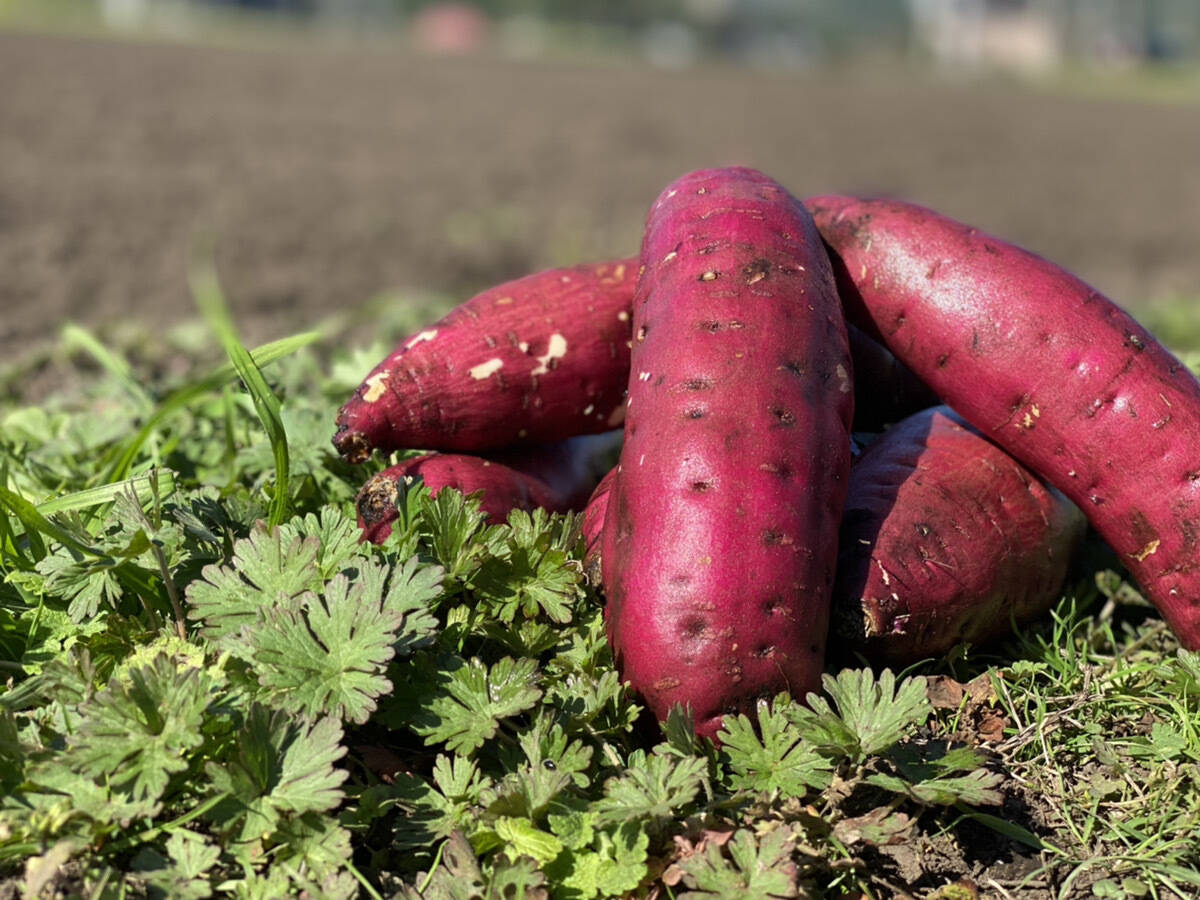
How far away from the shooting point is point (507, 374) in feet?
8.92

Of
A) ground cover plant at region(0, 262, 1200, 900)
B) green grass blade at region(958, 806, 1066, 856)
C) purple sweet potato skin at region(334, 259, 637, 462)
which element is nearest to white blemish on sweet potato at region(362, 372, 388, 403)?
purple sweet potato skin at region(334, 259, 637, 462)

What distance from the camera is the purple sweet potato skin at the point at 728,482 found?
211cm

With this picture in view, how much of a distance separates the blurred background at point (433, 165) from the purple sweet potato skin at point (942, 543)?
4.41 feet

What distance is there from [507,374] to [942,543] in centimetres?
108

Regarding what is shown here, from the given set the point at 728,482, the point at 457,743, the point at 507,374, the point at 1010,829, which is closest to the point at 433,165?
the point at 507,374

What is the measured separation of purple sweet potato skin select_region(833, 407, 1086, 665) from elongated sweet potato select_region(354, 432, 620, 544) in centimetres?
73

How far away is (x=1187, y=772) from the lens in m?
2.24

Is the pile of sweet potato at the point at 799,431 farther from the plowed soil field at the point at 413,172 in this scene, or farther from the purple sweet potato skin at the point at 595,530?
the plowed soil field at the point at 413,172

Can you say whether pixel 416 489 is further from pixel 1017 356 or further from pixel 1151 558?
pixel 1151 558

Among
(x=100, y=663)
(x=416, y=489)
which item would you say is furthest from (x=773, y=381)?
(x=100, y=663)

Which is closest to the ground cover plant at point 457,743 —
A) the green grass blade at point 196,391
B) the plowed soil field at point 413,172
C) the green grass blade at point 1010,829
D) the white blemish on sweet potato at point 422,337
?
the green grass blade at point 1010,829

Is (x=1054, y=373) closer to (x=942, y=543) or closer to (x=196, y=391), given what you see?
(x=942, y=543)

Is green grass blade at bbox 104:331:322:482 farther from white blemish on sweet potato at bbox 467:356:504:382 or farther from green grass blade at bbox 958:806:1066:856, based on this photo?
green grass blade at bbox 958:806:1066:856

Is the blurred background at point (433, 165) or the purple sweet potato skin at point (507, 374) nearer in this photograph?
the purple sweet potato skin at point (507, 374)
